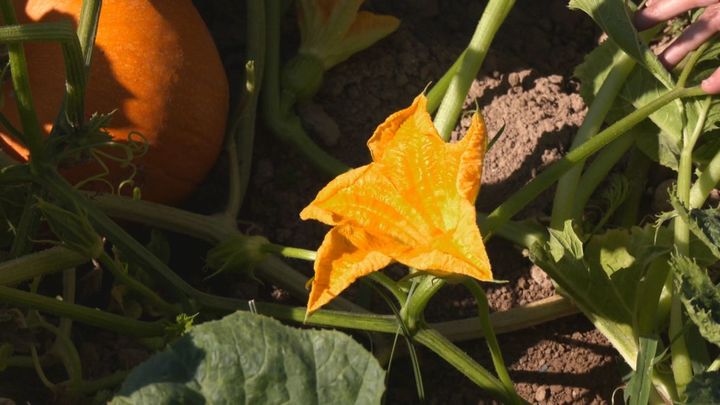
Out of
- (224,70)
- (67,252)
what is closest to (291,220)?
(224,70)

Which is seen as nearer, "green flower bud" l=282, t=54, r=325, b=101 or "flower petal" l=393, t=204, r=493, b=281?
"flower petal" l=393, t=204, r=493, b=281

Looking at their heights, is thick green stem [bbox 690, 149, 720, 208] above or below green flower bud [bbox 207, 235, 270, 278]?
above

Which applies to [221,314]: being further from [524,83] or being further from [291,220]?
[524,83]

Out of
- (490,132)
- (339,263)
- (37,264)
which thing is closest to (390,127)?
(339,263)

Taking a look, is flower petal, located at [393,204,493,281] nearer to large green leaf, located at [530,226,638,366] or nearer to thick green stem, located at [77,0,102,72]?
large green leaf, located at [530,226,638,366]

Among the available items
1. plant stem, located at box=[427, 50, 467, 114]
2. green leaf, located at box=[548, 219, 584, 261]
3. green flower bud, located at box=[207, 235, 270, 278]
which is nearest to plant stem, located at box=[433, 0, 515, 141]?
plant stem, located at box=[427, 50, 467, 114]

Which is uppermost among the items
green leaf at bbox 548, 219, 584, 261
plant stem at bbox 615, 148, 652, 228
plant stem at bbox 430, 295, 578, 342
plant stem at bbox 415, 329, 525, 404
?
green leaf at bbox 548, 219, 584, 261
